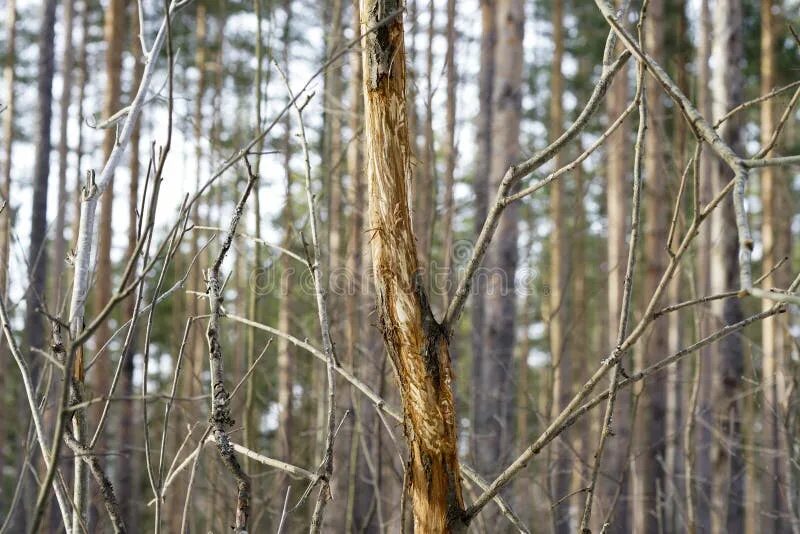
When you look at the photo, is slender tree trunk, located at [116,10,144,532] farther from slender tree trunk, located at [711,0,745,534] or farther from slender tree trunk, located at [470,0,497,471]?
slender tree trunk, located at [711,0,745,534]

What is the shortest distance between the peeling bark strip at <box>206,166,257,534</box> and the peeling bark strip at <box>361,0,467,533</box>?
0.31m

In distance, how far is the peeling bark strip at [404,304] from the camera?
163 centimetres

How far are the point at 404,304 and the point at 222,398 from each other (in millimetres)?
429

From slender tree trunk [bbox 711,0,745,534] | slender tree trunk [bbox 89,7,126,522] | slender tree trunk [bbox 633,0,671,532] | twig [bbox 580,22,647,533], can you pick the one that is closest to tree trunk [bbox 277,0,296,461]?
twig [bbox 580,22,647,533]

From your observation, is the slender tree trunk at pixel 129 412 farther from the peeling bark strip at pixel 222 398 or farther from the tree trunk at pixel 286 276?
the peeling bark strip at pixel 222 398

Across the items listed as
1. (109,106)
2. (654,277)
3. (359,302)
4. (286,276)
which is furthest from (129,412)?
(654,277)

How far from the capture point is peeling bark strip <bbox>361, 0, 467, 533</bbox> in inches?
64.1

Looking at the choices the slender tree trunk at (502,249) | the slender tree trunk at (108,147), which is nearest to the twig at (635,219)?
the slender tree trunk at (502,249)

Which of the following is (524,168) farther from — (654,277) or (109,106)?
(109,106)

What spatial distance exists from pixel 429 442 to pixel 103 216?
9.43 meters

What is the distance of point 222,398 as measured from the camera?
1.59 m

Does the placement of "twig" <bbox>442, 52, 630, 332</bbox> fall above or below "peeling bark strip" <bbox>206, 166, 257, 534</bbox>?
above

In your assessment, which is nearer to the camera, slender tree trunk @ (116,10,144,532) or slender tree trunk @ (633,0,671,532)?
slender tree trunk @ (633,0,671,532)

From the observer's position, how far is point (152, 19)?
12.6 meters
